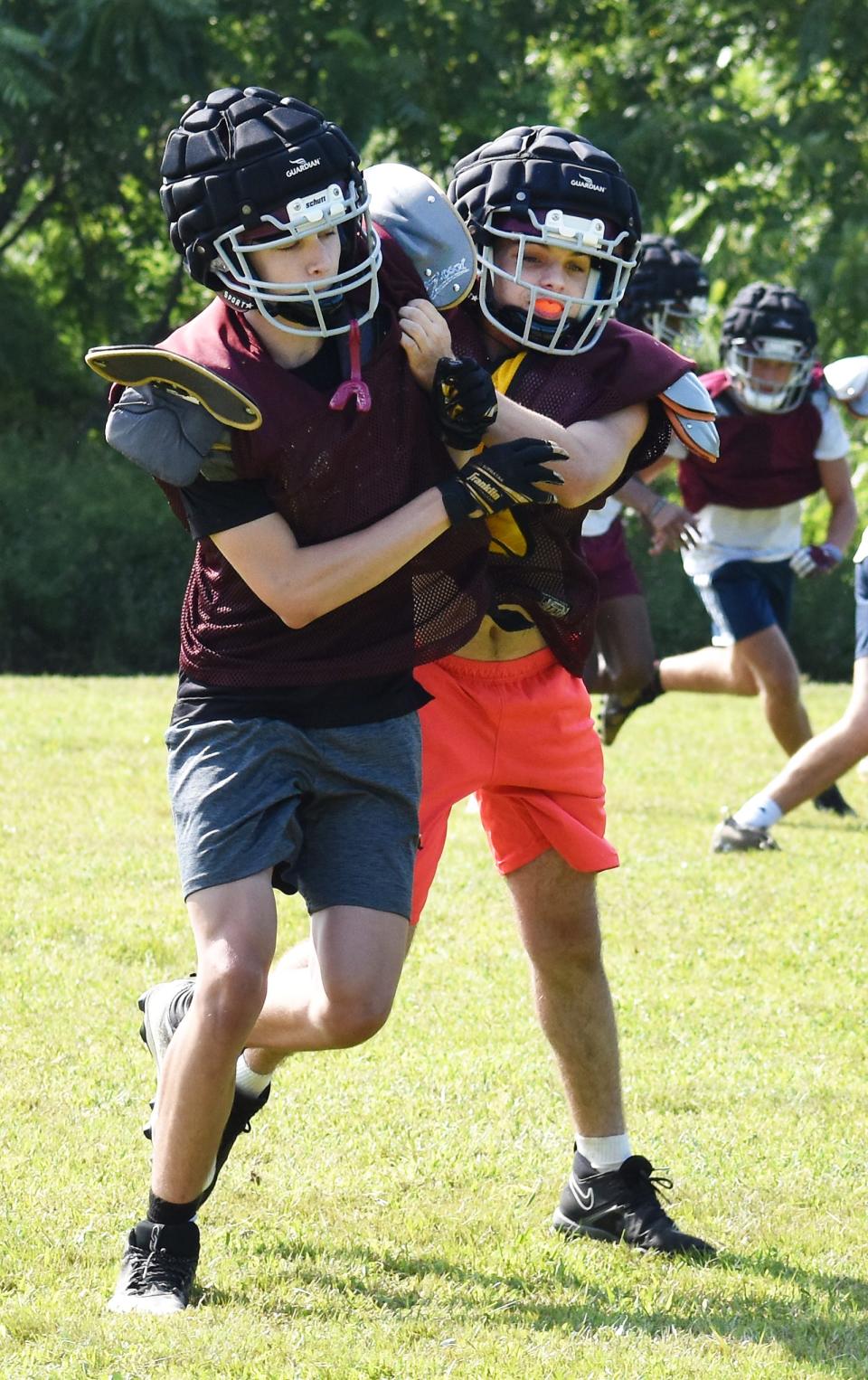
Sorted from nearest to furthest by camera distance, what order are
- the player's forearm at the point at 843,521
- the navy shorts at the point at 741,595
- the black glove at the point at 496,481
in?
the black glove at the point at 496,481
the navy shorts at the point at 741,595
the player's forearm at the point at 843,521

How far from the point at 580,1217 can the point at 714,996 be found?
6.15ft

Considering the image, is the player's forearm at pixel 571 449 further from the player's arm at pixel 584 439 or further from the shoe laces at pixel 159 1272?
the shoe laces at pixel 159 1272

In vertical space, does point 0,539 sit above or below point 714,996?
below

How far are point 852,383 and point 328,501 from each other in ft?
10.8

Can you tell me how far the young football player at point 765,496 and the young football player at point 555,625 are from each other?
15.1 ft

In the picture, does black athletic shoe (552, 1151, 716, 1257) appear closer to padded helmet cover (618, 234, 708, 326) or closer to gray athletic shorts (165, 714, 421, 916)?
gray athletic shorts (165, 714, 421, 916)

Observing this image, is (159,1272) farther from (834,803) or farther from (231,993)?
(834,803)

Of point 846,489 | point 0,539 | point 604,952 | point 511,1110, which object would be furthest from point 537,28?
point 511,1110

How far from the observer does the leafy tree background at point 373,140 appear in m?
14.3

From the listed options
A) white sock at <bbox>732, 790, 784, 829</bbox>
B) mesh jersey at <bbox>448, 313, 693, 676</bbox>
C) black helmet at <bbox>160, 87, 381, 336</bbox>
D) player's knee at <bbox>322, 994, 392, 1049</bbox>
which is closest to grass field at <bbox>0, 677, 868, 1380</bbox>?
white sock at <bbox>732, 790, 784, 829</bbox>

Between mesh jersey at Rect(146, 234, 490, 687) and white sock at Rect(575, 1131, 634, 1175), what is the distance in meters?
1.09

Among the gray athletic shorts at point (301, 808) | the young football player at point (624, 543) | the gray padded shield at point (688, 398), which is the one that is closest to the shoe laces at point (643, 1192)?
the gray athletic shorts at point (301, 808)

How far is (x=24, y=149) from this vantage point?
16.4 m

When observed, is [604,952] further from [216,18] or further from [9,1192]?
[216,18]
